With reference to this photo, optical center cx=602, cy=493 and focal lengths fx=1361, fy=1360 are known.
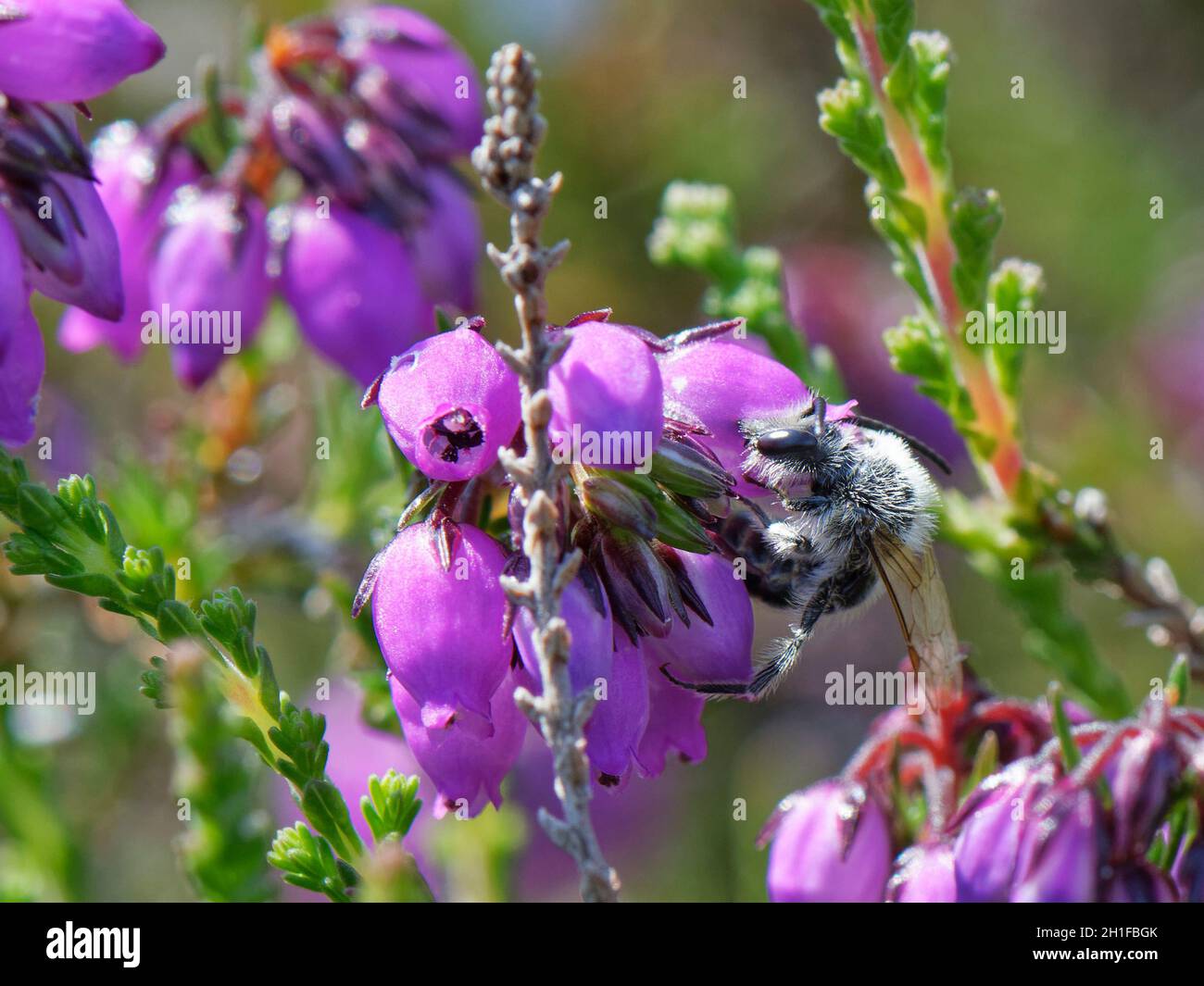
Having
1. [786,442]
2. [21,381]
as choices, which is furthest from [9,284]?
[786,442]

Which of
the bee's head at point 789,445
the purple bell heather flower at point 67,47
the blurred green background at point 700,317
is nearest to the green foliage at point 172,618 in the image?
the purple bell heather flower at point 67,47

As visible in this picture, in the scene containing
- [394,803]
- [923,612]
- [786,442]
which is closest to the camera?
[394,803]

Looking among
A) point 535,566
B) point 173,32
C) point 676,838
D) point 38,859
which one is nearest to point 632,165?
point 173,32

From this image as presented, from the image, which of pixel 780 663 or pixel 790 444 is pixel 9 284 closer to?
pixel 790 444

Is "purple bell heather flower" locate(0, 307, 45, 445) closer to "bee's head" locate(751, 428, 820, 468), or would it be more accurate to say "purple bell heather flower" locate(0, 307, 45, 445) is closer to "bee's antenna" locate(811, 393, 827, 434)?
"bee's head" locate(751, 428, 820, 468)

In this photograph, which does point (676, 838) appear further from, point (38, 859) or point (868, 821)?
point (868, 821)

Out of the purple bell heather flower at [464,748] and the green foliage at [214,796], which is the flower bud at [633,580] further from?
the green foliage at [214,796]

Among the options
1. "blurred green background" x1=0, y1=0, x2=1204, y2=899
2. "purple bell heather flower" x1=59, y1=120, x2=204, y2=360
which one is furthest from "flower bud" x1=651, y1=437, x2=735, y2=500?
"blurred green background" x1=0, y1=0, x2=1204, y2=899
